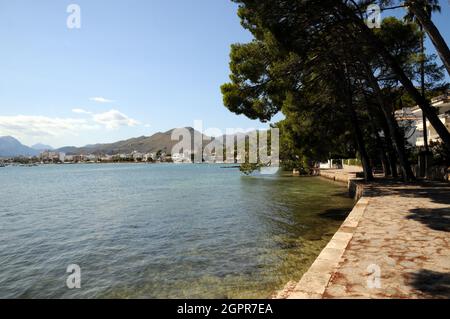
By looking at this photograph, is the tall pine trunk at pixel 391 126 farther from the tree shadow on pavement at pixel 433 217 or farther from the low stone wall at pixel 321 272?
the low stone wall at pixel 321 272

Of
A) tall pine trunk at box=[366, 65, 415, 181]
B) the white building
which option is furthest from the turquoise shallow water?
the white building

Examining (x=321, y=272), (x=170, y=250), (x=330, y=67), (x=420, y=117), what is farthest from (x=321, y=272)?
(x=420, y=117)

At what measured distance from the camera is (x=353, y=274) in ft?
15.9

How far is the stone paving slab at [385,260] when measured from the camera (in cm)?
431

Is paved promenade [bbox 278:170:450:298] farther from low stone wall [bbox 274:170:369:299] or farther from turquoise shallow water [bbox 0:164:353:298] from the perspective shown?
turquoise shallow water [bbox 0:164:353:298]

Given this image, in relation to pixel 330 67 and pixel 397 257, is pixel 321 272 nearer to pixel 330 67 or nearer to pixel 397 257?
pixel 397 257

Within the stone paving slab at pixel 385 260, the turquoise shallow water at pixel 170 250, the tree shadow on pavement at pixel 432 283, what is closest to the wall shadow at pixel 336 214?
the turquoise shallow water at pixel 170 250

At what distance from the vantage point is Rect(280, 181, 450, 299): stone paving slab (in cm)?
431

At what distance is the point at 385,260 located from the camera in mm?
5441

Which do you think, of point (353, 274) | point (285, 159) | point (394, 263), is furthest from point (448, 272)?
point (285, 159)

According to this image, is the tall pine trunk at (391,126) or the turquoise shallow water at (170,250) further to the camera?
the tall pine trunk at (391,126)

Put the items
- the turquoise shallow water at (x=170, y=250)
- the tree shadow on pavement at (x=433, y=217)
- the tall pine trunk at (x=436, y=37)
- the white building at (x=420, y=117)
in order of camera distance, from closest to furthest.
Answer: the turquoise shallow water at (x=170, y=250), the tree shadow on pavement at (x=433, y=217), the tall pine trunk at (x=436, y=37), the white building at (x=420, y=117)
